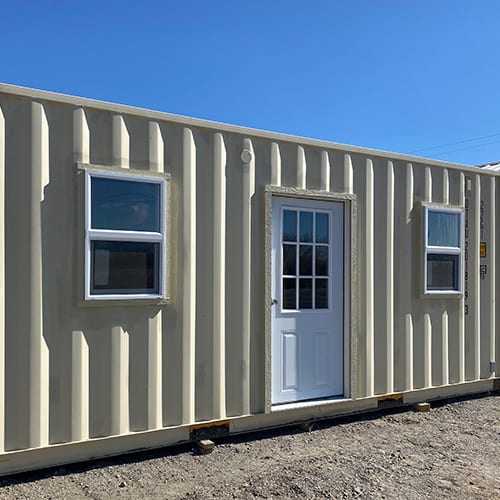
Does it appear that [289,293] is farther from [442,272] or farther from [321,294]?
[442,272]

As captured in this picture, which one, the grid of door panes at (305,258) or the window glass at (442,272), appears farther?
the window glass at (442,272)

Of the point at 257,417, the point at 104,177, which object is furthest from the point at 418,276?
the point at 104,177

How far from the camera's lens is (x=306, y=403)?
16.0 feet

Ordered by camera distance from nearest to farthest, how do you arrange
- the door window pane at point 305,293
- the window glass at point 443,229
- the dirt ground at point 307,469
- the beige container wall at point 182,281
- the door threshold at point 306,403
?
the dirt ground at point 307,469 < the beige container wall at point 182,281 < the door threshold at point 306,403 < the door window pane at point 305,293 < the window glass at point 443,229

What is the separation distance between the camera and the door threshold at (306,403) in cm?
473

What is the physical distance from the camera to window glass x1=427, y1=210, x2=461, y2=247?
5762 mm

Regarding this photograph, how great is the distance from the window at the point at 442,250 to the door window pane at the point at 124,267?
3.00 m

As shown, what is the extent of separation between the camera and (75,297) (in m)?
3.79

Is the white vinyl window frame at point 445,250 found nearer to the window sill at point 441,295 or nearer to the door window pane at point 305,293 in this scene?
the window sill at point 441,295

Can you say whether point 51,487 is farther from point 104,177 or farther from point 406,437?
point 406,437

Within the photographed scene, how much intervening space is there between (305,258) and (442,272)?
6.02ft

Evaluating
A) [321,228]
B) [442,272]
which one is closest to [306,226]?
[321,228]

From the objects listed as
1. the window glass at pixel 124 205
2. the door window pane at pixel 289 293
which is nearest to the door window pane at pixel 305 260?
the door window pane at pixel 289 293

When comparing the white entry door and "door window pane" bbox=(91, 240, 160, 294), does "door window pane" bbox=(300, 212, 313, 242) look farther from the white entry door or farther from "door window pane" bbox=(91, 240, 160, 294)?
"door window pane" bbox=(91, 240, 160, 294)
